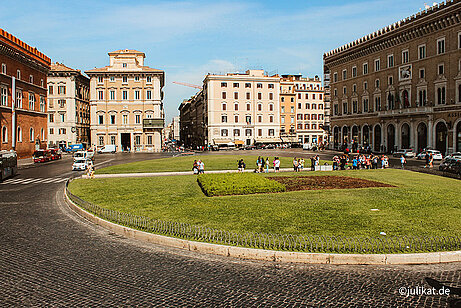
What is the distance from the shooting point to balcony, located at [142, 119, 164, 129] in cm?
8752

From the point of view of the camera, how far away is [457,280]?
9.13 meters

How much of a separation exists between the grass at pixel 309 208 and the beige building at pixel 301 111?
87.7 meters

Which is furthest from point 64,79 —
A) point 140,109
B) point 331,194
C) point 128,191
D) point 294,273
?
point 294,273

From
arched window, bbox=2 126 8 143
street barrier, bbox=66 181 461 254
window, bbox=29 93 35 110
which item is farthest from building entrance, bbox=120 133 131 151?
street barrier, bbox=66 181 461 254

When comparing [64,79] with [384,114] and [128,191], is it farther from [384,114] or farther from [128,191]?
A: [128,191]

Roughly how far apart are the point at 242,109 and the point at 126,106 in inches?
1197

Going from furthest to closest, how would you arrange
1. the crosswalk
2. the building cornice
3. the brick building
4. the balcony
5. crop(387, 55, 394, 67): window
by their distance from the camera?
the balcony < crop(387, 55, 394, 67): window < the brick building < the building cornice < the crosswalk

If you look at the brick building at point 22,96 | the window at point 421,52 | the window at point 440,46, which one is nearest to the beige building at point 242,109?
the brick building at point 22,96

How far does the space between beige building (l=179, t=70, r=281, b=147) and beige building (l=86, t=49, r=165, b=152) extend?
15.9 metres

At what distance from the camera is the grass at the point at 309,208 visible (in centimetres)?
1352

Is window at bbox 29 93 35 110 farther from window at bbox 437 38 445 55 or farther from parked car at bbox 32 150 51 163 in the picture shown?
window at bbox 437 38 445 55

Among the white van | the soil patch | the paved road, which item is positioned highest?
the white van

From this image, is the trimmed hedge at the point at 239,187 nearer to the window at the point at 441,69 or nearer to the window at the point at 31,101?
the window at the point at 441,69

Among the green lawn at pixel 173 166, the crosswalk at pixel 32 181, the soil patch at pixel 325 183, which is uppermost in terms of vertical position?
the green lawn at pixel 173 166
